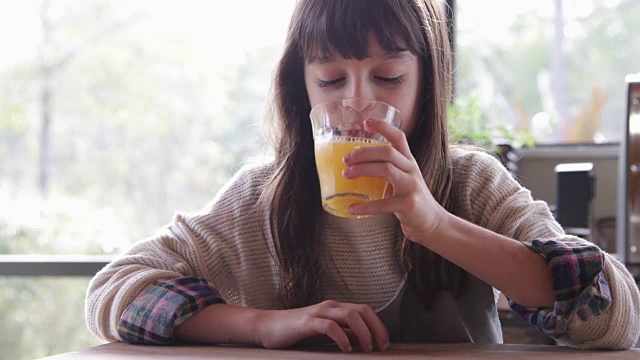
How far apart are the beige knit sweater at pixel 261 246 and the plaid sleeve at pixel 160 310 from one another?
0.03 m

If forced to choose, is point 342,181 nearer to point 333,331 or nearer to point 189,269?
point 333,331

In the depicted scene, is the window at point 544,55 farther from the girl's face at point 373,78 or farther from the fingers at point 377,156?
the fingers at point 377,156

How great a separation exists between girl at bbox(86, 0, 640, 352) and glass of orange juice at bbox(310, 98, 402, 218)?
30 millimetres

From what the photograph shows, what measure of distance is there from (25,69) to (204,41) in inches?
30.3

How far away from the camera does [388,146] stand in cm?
106

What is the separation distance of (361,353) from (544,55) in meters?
2.79

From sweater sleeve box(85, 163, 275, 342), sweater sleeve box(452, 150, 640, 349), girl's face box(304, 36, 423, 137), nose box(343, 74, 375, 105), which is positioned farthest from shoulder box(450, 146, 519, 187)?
sweater sleeve box(85, 163, 275, 342)

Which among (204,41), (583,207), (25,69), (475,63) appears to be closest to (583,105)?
(475,63)

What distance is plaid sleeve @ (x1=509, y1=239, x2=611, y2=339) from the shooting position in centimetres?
118

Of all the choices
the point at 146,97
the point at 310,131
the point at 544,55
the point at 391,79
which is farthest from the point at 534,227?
the point at 146,97

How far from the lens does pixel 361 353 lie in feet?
3.64

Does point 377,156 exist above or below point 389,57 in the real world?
below

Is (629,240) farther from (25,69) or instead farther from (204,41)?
(25,69)

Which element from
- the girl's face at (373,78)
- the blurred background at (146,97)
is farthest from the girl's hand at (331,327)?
the blurred background at (146,97)
